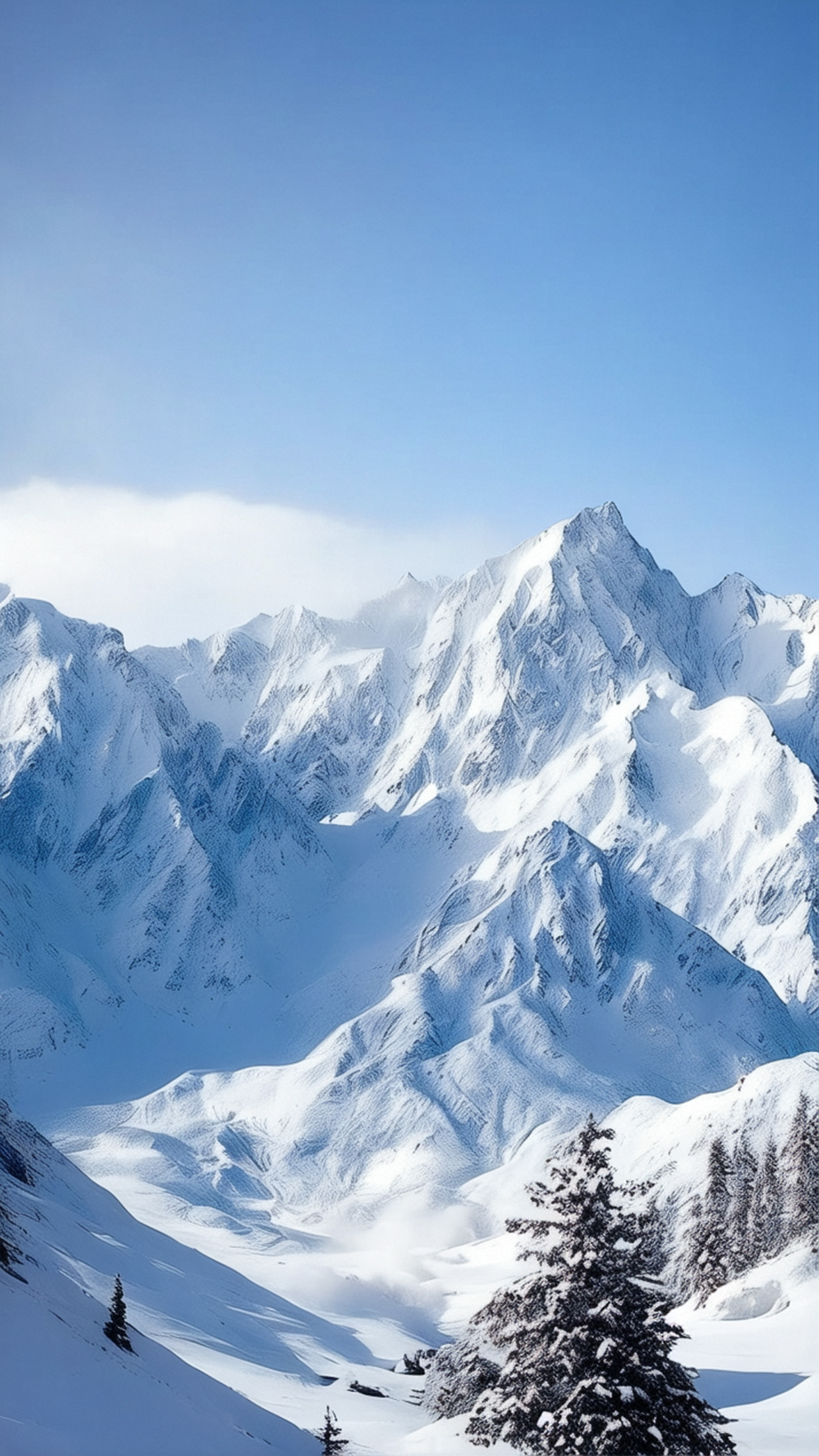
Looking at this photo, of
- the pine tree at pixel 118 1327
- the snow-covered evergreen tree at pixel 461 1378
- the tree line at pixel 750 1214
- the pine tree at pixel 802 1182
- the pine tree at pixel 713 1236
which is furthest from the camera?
the tree line at pixel 750 1214

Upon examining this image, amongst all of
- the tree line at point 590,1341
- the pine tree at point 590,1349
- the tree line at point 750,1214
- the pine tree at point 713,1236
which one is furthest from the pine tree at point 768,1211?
the pine tree at point 590,1349

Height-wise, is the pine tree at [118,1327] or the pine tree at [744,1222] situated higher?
the pine tree at [744,1222]

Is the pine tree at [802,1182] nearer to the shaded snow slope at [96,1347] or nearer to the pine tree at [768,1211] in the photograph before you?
the pine tree at [768,1211]

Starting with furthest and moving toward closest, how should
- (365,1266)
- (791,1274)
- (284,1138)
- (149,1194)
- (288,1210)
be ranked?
(284,1138) → (288,1210) → (149,1194) → (365,1266) → (791,1274)

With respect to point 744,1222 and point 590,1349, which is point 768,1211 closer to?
point 744,1222

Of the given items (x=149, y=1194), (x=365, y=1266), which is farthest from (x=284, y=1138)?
(x=365, y=1266)

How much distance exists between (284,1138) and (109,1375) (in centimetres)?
17400

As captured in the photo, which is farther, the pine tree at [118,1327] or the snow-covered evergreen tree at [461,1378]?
the snow-covered evergreen tree at [461,1378]

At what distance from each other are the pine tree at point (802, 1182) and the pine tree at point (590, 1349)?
44.9m

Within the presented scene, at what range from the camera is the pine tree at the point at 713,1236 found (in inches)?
2921

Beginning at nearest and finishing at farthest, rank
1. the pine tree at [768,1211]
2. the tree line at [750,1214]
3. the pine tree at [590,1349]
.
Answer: the pine tree at [590,1349], the tree line at [750,1214], the pine tree at [768,1211]

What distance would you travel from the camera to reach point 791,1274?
59219 millimetres

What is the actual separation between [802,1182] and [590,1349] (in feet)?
186

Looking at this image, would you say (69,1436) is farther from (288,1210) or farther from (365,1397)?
(288,1210)
